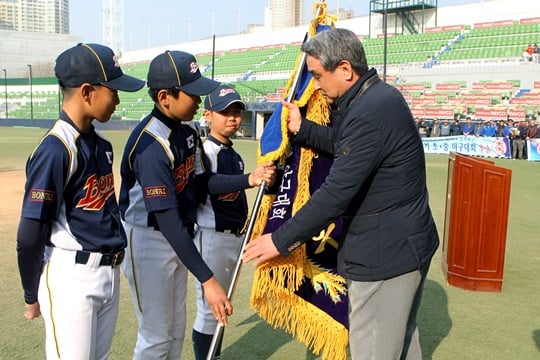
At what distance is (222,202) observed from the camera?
354 centimetres

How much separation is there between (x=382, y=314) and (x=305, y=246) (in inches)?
30.6

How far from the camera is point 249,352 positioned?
380 centimetres

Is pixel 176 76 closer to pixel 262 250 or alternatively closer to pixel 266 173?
pixel 266 173

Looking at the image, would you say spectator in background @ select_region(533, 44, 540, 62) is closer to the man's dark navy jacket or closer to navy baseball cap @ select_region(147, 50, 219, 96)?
the man's dark navy jacket

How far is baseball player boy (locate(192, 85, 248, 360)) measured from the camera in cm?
342

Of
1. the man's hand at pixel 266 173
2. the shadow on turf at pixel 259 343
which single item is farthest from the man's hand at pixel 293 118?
the shadow on turf at pixel 259 343

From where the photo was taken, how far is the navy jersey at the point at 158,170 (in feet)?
7.95

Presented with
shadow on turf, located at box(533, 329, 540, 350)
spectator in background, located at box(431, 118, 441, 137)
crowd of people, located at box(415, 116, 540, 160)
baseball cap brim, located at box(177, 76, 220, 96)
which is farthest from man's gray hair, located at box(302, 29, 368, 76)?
spectator in background, located at box(431, 118, 441, 137)

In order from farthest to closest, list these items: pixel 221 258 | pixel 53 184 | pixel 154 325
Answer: pixel 221 258
pixel 154 325
pixel 53 184

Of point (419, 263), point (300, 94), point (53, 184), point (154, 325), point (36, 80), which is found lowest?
point (154, 325)

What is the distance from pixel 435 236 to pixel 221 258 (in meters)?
1.53

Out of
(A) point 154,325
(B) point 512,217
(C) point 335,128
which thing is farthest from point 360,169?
(B) point 512,217

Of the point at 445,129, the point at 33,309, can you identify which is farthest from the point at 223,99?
the point at 445,129

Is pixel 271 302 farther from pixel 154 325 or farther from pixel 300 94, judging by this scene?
pixel 300 94
